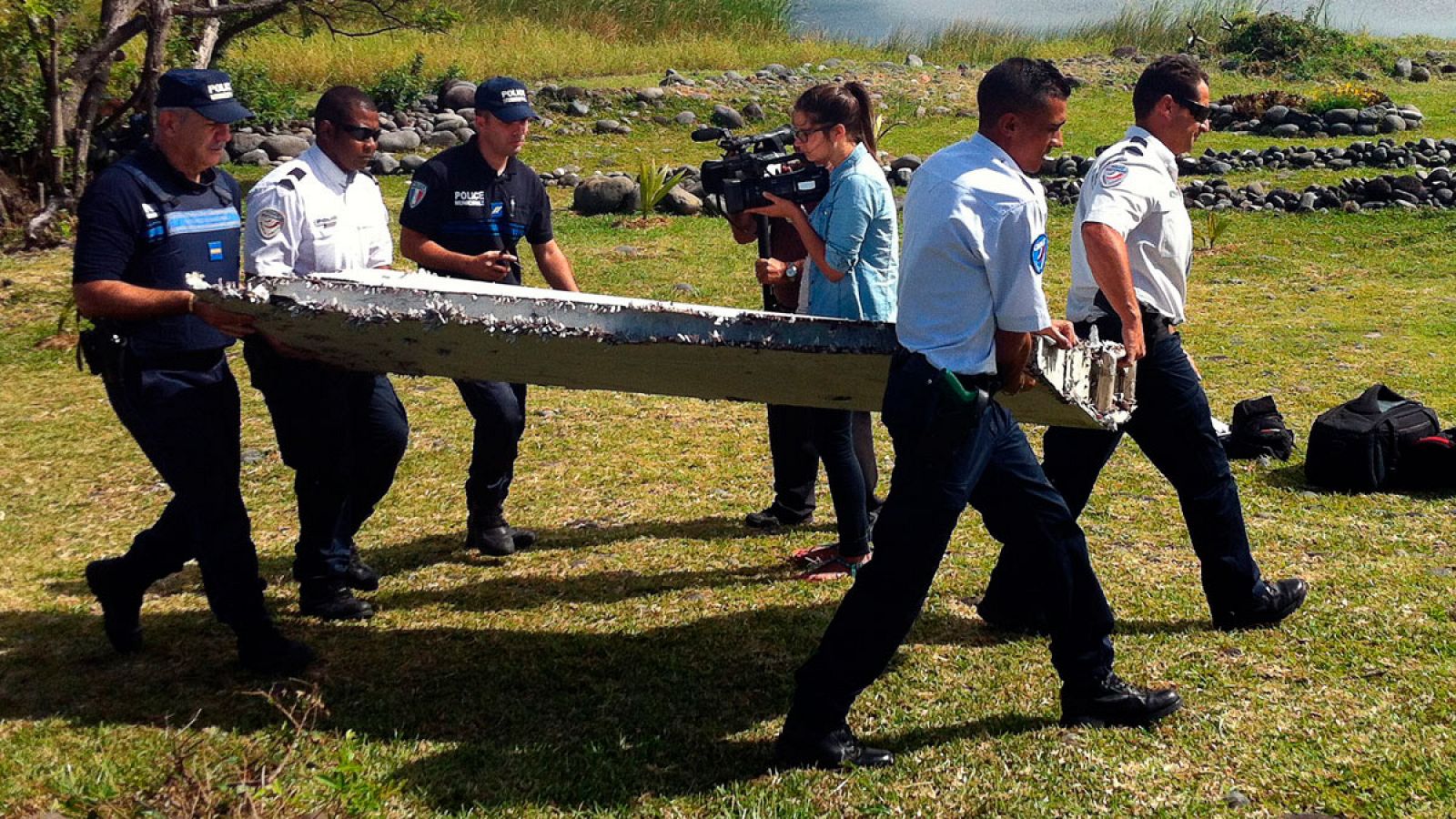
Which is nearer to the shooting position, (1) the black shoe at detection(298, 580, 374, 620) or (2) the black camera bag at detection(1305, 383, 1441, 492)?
(1) the black shoe at detection(298, 580, 374, 620)

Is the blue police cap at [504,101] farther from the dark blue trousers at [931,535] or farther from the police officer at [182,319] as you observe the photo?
the dark blue trousers at [931,535]

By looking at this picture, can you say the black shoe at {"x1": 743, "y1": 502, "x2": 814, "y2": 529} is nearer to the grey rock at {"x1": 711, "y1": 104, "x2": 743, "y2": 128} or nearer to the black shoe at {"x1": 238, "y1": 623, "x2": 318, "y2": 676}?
the black shoe at {"x1": 238, "y1": 623, "x2": 318, "y2": 676}

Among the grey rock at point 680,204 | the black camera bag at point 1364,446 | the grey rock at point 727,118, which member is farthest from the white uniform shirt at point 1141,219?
the grey rock at point 727,118

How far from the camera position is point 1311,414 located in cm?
805

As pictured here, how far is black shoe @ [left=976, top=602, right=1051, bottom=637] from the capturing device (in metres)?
4.85

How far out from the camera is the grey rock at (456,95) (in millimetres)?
21609

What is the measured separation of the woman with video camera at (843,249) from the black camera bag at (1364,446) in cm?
244

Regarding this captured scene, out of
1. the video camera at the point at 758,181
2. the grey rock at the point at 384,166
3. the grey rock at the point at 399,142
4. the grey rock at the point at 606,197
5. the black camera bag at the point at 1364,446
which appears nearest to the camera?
the video camera at the point at 758,181

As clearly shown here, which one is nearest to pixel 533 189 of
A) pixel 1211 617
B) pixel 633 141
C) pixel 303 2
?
pixel 1211 617

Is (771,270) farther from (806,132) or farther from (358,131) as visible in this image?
(358,131)

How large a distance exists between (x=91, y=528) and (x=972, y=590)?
3909 mm

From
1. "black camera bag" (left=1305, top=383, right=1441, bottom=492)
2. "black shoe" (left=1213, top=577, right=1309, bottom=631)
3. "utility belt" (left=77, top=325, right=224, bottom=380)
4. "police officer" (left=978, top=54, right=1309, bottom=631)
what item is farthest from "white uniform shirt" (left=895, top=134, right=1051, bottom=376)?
"black camera bag" (left=1305, top=383, right=1441, bottom=492)

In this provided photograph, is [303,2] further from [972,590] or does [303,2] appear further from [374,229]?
[972,590]

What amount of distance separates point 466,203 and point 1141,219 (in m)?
2.59
